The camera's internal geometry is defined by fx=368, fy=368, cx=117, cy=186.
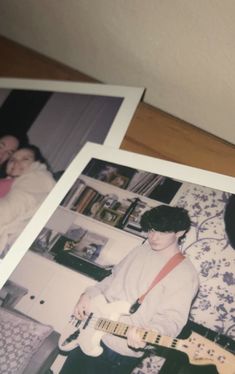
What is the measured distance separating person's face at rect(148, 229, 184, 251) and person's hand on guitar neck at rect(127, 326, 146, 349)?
117 millimetres

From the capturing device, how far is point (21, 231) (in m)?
0.61

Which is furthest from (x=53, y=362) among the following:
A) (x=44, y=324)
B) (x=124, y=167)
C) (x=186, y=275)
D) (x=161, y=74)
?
(x=161, y=74)

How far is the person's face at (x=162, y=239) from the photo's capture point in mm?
538

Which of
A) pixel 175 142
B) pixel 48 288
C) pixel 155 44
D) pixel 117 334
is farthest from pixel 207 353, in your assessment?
pixel 155 44

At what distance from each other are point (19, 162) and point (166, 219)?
12.4 inches

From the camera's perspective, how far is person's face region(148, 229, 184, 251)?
538 millimetres

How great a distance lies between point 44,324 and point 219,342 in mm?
237

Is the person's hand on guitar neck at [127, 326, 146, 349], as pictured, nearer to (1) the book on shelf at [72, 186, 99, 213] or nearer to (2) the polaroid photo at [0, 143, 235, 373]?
(2) the polaroid photo at [0, 143, 235, 373]

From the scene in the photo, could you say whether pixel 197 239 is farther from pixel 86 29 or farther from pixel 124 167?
pixel 86 29

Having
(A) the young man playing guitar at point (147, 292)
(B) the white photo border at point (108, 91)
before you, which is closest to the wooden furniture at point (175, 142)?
(B) the white photo border at point (108, 91)

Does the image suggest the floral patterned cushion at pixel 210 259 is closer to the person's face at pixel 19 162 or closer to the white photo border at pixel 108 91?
the white photo border at pixel 108 91

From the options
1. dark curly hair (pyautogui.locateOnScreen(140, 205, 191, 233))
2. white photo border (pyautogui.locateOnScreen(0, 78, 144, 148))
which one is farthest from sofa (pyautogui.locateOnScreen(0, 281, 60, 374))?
white photo border (pyautogui.locateOnScreen(0, 78, 144, 148))

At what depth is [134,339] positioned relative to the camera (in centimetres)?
48

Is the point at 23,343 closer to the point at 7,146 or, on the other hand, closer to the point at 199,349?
the point at 199,349
